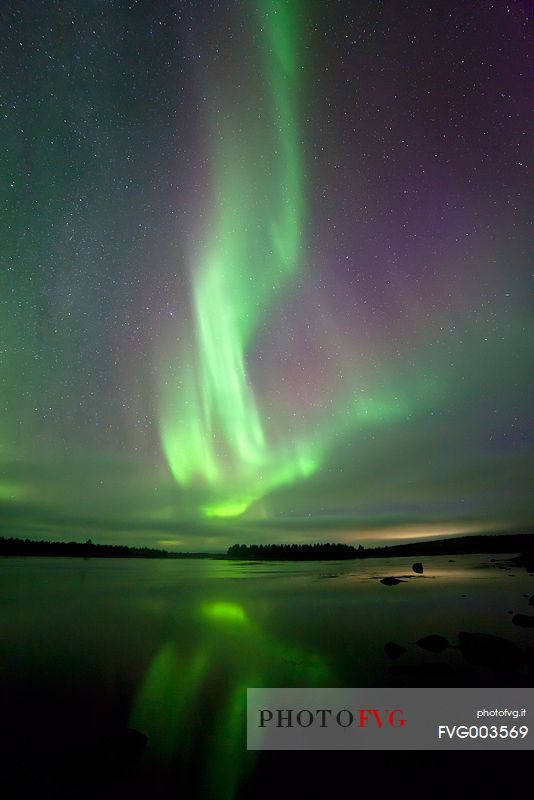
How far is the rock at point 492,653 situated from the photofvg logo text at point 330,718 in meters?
4.20

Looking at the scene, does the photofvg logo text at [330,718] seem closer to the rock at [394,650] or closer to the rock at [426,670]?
the rock at [426,670]

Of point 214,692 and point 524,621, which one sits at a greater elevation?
point 524,621

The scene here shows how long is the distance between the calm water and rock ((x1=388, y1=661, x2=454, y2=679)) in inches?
8.6

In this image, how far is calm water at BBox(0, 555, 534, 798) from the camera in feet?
29.0

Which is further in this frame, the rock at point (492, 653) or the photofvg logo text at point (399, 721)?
the rock at point (492, 653)

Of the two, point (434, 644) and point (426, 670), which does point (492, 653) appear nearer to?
point (426, 670)

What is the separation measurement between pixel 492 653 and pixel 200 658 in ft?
30.1

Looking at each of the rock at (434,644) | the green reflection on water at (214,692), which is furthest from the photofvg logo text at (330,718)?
the rock at (434,644)

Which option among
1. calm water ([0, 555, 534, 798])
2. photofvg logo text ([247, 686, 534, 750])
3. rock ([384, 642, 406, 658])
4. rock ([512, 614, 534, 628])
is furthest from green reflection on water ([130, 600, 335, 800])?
rock ([512, 614, 534, 628])

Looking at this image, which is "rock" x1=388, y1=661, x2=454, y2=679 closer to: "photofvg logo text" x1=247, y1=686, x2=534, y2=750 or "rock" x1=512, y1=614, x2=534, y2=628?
"photofvg logo text" x1=247, y1=686, x2=534, y2=750

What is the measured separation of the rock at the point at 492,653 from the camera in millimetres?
11750

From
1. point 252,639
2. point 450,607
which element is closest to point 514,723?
point 252,639

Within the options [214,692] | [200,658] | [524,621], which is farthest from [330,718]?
[524,621]

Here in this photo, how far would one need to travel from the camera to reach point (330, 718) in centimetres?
962
